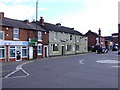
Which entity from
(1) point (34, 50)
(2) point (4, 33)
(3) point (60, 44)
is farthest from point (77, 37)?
(2) point (4, 33)

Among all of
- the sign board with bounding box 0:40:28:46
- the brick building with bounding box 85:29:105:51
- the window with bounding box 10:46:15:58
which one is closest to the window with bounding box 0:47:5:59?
the sign board with bounding box 0:40:28:46

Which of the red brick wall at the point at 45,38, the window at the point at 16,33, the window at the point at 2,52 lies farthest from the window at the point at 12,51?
the red brick wall at the point at 45,38

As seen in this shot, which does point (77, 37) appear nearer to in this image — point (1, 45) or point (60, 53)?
point (60, 53)

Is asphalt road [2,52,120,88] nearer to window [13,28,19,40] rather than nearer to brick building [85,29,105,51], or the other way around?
window [13,28,19,40]

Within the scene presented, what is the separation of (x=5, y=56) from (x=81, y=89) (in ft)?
64.2

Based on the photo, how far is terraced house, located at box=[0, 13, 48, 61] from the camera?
25.4m

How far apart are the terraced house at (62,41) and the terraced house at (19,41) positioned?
315 centimetres

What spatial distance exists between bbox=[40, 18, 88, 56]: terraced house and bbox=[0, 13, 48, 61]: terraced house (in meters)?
3.15

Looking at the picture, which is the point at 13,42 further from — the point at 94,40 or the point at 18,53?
the point at 94,40

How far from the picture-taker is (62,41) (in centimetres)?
4119

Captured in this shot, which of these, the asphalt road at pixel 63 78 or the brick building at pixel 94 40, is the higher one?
the brick building at pixel 94 40

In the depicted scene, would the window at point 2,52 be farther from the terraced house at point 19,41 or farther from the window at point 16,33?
the window at point 16,33

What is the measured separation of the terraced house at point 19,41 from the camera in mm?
25406

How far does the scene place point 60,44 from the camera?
40.4 metres
